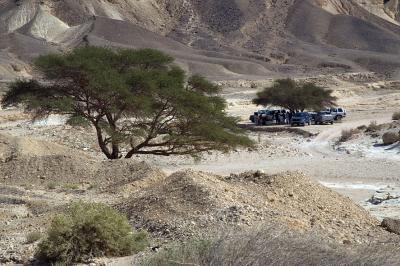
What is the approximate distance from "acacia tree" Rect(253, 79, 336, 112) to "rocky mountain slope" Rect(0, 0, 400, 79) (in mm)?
64649

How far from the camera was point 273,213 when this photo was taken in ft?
39.3

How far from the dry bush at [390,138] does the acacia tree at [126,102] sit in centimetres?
1269

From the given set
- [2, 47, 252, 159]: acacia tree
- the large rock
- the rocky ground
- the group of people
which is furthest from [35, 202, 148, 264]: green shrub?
the group of people

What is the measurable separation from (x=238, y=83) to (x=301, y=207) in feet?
340

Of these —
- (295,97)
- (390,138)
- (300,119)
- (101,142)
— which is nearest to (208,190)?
(101,142)

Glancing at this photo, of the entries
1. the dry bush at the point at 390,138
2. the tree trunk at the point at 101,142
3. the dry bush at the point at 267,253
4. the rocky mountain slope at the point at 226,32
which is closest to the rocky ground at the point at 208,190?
the dry bush at the point at 390,138

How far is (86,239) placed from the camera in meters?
10.2

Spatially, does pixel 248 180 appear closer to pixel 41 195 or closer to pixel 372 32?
pixel 41 195

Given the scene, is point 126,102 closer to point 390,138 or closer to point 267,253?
point 390,138

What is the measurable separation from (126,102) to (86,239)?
17.3 metres

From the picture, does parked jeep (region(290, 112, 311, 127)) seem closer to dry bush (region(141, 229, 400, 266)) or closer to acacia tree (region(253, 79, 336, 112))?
acacia tree (region(253, 79, 336, 112))

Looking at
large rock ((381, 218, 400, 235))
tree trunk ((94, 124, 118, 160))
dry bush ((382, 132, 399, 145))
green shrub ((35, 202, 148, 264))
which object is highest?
green shrub ((35, 202, 148, 264))

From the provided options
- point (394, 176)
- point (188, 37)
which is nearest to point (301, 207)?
point (394, 176)

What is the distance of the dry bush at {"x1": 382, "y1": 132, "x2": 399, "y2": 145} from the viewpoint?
38.7m
